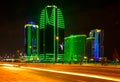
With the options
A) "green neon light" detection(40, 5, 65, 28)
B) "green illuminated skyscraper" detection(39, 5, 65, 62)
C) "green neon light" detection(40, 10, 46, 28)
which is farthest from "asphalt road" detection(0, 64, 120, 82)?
"green neon light" detection(40, 10, 46, 28)

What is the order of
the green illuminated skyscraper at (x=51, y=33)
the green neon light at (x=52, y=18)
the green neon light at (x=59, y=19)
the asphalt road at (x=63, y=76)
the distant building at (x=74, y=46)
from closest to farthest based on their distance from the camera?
the asphalt road at (x=63, y=76) → the green illuminated skyscraper at (x=51, y=33) → the green neon light at (x=59, y=19) → the green neon light at (x=52, y=18) → the distant building at (x=74, y=46)

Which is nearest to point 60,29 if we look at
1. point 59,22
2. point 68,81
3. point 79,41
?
point 59,22

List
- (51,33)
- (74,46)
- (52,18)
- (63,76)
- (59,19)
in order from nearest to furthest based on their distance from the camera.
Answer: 1. (63,76)
2. (51,33)
3. (59,19)
4. (52,18)
5. (74,46)

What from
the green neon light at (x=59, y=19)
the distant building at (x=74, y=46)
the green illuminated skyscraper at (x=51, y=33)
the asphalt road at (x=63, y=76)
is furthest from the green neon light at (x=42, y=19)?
the asphalt road at (x=63, y=76)

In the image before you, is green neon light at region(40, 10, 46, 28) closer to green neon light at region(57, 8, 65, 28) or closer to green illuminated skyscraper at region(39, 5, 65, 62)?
green illuminated skyscraper at region(39, 5, 65, 62)

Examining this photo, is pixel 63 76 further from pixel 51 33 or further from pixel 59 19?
pixel 59 19

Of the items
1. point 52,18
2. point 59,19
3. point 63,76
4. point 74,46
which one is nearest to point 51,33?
point 59,19

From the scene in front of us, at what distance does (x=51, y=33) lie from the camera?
177m

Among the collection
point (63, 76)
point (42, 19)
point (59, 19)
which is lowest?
point (63, 76)

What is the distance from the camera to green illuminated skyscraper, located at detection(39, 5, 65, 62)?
17688 centimetres

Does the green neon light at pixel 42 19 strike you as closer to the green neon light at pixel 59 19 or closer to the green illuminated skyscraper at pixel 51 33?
the green illuminated skyscraper at pixel 51 33

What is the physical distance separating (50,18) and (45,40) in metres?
14.1

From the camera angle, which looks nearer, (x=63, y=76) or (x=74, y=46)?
(x=63, y=76)

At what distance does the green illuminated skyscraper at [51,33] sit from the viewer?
17688 centimetres
